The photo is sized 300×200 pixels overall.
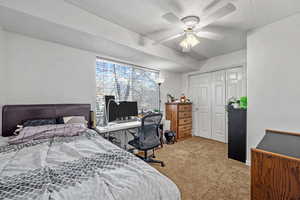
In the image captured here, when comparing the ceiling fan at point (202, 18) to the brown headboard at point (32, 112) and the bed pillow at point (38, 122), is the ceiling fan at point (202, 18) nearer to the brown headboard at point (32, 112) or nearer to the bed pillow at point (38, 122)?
the brown headboard at point (32, 112)

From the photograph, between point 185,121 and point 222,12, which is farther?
point 185,121

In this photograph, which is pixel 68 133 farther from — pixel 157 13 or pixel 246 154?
pixel 246 154

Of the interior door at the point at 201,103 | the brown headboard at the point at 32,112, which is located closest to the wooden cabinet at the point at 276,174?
the brown headboard at the point at 32,112

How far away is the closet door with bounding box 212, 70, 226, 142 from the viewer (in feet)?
12.1

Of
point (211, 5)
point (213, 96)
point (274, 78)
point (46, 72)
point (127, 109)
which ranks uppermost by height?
point (211, 5)

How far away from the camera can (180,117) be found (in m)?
3.81

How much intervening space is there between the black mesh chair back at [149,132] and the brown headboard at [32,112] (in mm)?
1169

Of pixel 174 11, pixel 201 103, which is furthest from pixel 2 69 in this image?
pixel 201 103

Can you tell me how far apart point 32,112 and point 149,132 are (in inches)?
74.8

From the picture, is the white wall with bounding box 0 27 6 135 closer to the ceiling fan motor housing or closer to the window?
the window

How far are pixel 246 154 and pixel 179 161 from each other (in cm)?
128

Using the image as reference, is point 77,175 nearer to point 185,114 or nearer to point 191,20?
point 191,20

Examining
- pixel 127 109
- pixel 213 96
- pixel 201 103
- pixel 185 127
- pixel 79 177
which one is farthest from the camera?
pixel 201 103

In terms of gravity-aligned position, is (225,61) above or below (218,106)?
above
